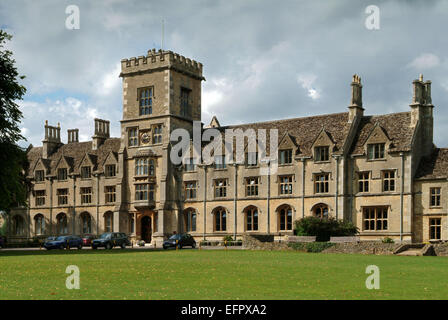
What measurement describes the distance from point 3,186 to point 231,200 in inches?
880

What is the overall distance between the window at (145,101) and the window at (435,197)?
28272mm

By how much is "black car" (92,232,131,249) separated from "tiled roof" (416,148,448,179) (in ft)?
82.4

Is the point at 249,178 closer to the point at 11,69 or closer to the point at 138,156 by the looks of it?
the point at 138,156

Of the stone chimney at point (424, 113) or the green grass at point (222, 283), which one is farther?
the stone chimney at point (424, 113)

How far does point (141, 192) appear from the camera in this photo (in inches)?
2554

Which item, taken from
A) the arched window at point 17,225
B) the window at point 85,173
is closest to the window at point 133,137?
the window at point 85,173

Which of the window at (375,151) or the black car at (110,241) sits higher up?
the window at (375,151)

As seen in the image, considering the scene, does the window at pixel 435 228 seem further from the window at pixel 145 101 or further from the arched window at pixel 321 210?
the window at pixel 145 101

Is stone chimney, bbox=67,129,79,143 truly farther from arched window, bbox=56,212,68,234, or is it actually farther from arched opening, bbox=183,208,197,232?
arched opening, bbox=183,208,197,232

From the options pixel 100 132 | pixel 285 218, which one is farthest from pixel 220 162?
pixel 100 132

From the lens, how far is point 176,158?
6356 centimetres

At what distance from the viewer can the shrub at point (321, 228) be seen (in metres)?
47.7
